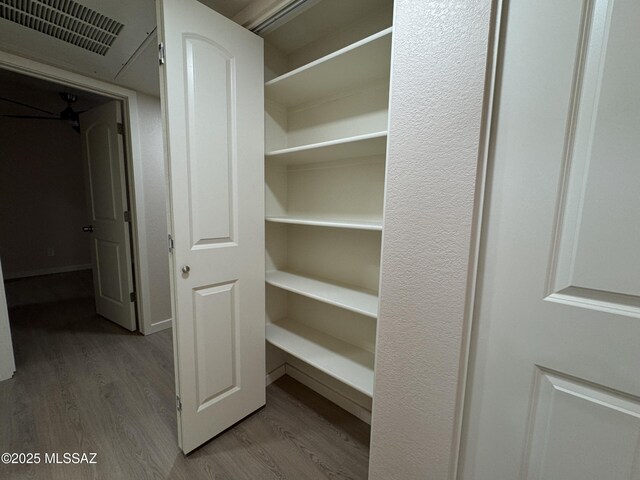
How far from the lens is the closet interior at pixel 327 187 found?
4.18 feet

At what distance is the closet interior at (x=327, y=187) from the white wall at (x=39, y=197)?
479 centimetres

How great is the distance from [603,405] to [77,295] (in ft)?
16.1

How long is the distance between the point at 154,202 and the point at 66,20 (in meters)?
1.38

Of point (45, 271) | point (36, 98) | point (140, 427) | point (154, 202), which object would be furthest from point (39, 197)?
point (140, 427)

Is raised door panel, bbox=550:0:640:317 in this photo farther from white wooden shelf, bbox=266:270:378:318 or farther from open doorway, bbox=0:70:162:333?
open doorway, bbox=0:70:162:333

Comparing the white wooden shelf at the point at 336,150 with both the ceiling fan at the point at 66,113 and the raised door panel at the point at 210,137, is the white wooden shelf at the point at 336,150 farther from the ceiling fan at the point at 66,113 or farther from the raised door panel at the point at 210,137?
the ceiling fan at the point at 66,113

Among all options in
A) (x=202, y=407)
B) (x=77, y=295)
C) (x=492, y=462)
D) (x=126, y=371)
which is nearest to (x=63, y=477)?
(x=202, y=407)

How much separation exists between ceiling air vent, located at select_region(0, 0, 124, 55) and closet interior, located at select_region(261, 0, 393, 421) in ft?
3.01

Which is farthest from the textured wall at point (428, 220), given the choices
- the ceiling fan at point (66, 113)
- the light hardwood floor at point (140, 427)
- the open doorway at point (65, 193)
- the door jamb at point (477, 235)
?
the ceiling fan at point (66, 113)

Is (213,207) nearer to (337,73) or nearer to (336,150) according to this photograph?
(336,150)

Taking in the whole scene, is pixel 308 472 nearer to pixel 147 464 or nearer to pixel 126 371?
pixel 147 464

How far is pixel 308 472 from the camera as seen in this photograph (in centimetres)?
127

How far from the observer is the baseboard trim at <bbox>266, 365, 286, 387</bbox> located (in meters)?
1.89

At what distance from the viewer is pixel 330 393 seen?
1745mm
